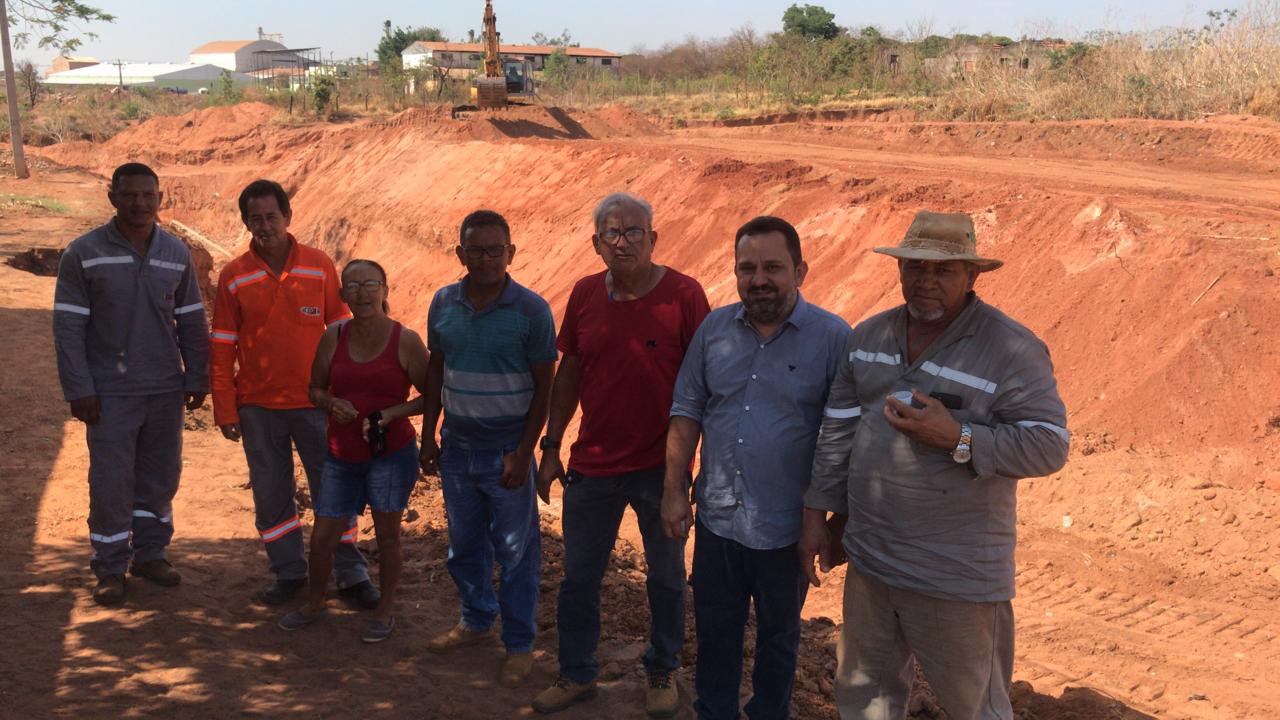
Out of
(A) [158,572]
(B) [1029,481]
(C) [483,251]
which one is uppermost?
(C) [483,251]

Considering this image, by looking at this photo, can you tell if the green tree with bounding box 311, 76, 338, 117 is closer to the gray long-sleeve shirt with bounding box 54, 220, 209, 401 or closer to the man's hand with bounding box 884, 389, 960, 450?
the gray long-sleeve shirt with bounding box 54, 220, 209, 401

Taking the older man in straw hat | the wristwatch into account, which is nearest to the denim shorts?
the older man in straw hat

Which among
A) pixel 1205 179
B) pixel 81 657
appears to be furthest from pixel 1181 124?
pixel 81 657

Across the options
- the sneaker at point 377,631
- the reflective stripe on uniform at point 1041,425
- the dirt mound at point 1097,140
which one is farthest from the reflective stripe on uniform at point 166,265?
the dirt mound at point 1097,140

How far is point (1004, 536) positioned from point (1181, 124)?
17671mm

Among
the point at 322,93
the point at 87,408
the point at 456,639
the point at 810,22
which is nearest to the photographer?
the point at 456,639

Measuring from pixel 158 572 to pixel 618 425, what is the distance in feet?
8.49

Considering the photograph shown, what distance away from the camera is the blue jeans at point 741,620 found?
3455mm

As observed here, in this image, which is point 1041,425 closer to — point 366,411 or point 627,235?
point 627,235

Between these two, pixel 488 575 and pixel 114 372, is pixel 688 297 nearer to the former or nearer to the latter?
pixel 488 575

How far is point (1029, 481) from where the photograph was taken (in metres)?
7.62

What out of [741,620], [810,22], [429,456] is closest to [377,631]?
[429,456]

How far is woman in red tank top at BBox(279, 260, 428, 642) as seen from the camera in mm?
4277

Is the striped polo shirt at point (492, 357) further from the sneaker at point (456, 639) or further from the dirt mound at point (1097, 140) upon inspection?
the dirt mound at point (1097, 140)
